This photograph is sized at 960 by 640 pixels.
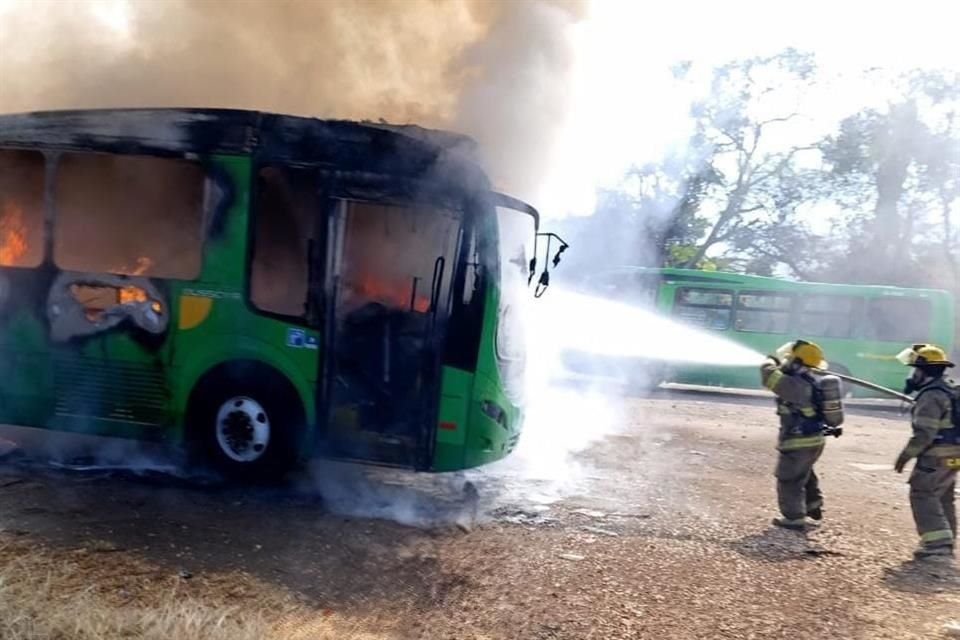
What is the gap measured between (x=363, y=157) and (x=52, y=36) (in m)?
6.50

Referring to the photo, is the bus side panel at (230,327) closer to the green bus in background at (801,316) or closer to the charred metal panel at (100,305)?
the charred metal panel at (100,305)

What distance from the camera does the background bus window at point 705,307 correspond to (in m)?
18.9

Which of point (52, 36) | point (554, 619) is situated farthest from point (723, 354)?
point (554, 619)

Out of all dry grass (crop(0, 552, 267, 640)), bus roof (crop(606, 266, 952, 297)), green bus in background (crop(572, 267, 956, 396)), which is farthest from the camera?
bus roof (crop(606, 266, 952, 297))

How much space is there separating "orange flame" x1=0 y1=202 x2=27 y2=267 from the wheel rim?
6.85ft

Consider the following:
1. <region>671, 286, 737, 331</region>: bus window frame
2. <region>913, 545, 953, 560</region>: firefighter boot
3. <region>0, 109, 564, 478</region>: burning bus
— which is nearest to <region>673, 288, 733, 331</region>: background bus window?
<region>671, 286, 737, 331</region>: bus window frame

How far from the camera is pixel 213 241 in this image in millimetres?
6566

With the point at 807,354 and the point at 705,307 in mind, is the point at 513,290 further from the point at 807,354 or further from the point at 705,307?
the point at 705,307

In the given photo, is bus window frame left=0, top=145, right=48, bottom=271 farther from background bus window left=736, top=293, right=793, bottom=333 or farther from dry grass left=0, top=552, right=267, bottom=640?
background bus window left=736, top=293, right=793, bottom=333

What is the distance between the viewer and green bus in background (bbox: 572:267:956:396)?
18266 millimetres

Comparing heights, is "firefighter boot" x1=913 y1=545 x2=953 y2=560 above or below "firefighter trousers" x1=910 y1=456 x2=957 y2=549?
below

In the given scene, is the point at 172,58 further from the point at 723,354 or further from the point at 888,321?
the point at 888,321

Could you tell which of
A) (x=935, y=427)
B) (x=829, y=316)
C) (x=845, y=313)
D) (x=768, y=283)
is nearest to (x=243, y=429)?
(x=935, y=427)

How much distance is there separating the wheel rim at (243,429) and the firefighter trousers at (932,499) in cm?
465
